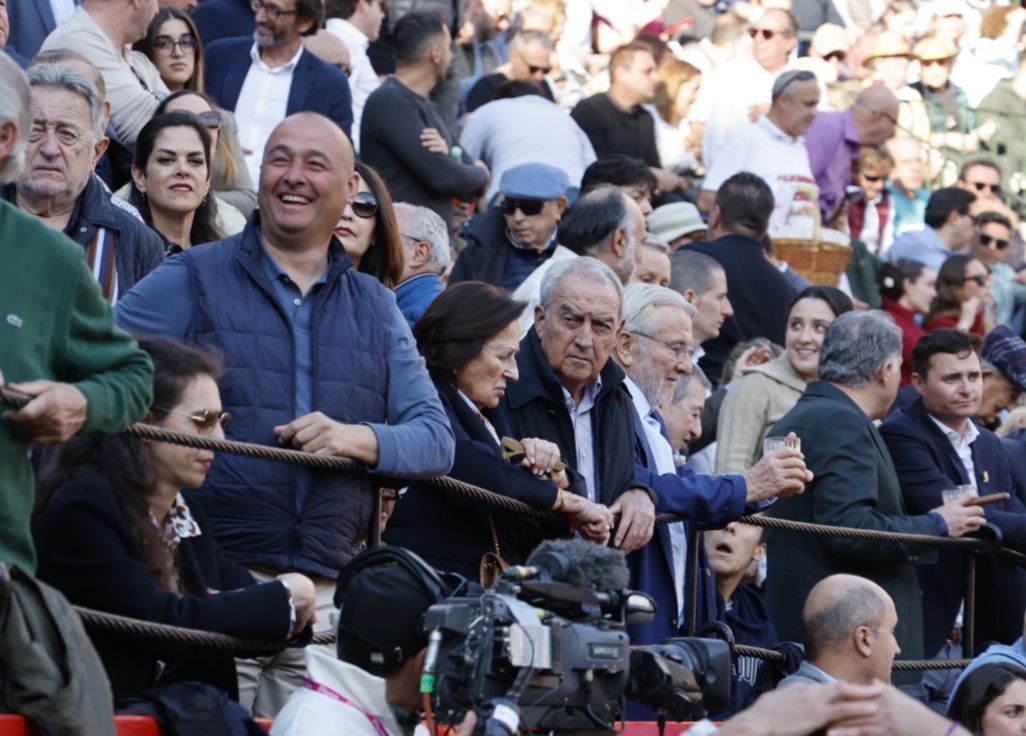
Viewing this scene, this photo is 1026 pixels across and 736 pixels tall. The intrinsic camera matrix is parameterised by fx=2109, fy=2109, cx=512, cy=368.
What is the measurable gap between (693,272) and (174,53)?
255cm

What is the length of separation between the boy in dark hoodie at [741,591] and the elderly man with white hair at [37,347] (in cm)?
346

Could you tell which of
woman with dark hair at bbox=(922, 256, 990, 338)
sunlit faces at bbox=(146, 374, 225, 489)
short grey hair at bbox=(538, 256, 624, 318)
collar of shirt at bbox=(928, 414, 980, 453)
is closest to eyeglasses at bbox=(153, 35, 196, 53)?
short grey hair at bbox=(538, 256, 624, 318)

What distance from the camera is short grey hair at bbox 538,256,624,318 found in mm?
6949

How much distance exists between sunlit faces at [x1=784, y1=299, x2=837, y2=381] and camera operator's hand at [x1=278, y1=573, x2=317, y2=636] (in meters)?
4.59

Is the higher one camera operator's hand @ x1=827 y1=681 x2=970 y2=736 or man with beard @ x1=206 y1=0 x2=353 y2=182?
man with beard @ x1=206 y1=0 x2=353 y2=182

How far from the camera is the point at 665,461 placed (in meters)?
7.21

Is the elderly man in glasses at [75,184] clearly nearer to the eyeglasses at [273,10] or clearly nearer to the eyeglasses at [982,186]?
the eyeglasses at [273,10]

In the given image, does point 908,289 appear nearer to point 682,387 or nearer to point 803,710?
point 682,387

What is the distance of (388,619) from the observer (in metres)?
4.54

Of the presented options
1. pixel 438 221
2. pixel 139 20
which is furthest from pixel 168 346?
pixel 139 20

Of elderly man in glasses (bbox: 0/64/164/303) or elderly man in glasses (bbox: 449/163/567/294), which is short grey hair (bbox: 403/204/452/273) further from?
elderly man in glasses (bbox: 0/64/164/303)

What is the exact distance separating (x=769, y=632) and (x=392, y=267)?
2.08 metres

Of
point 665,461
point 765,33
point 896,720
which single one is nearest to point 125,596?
point 896,720

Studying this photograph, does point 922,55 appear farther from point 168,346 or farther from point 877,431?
point 168,346
